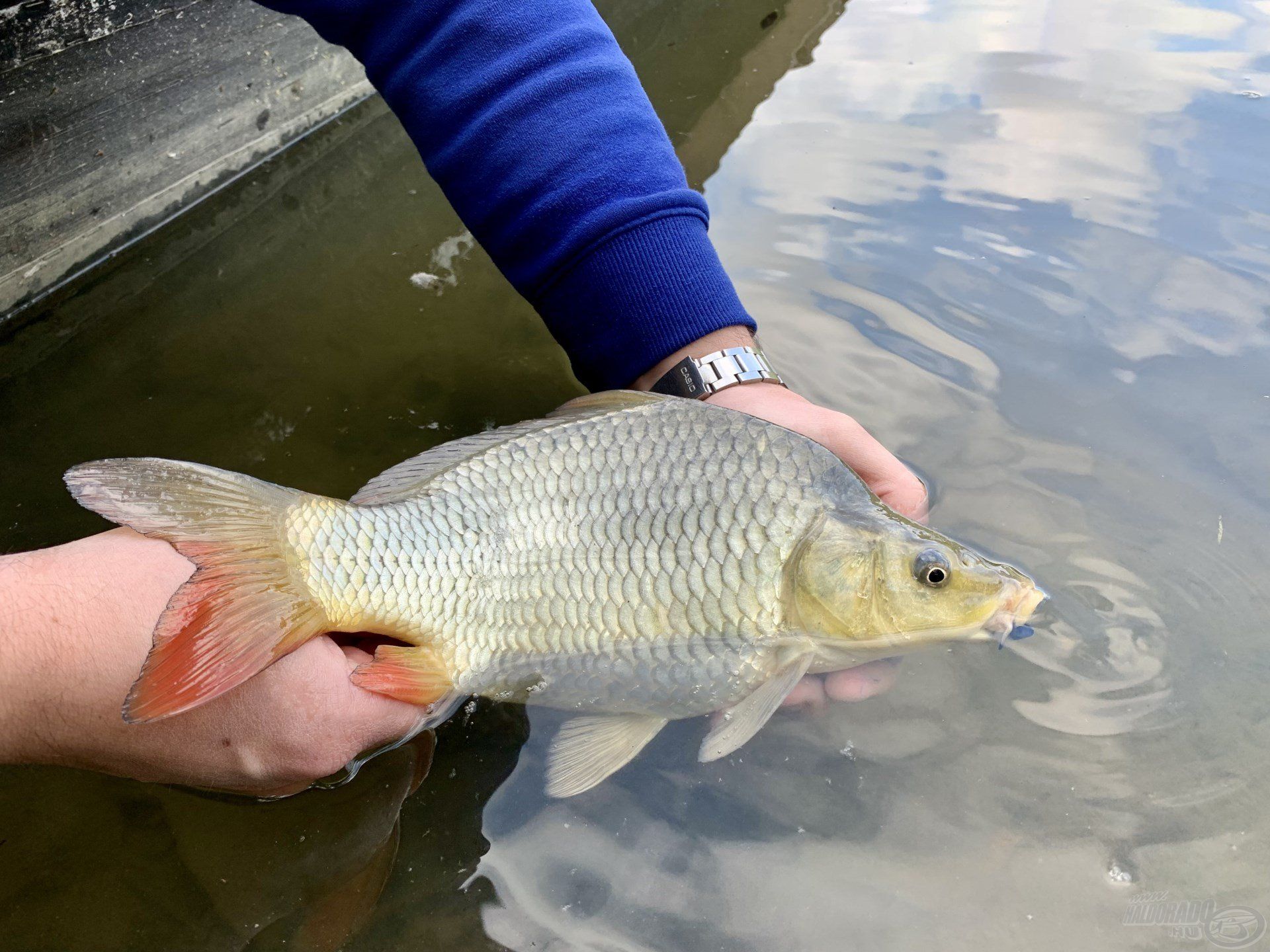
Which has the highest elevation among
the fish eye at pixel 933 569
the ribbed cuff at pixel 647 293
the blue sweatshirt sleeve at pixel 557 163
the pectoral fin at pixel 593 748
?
the blue sweatshirt sleeve at pixel 557 163

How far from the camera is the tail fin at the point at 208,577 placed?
1.32m

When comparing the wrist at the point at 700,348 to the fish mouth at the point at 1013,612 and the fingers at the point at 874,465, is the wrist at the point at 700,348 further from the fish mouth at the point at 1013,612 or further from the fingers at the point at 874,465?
the fish mouth at the point at 1013,612

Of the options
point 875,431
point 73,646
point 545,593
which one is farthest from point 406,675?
point 875,431

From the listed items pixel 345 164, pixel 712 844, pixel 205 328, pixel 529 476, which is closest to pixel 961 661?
pixel 712 844

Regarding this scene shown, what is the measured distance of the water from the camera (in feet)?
4.76

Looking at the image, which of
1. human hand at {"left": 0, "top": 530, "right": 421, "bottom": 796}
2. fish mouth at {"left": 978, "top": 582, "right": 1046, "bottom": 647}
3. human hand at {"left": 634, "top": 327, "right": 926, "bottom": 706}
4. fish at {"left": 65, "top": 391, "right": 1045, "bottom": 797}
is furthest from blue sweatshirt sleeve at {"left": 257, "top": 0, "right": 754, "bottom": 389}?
human hand at {"left": 0, "top": 530, "right": 421, "bottom": 796}

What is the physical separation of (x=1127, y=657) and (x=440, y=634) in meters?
1.14

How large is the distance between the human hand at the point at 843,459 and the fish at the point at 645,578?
94 millimetres

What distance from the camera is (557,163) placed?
2.00 m

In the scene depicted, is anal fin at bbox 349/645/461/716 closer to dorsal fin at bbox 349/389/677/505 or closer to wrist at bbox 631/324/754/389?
dorsal fin at bbox 349/389/677/505

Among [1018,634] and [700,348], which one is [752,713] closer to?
[1018,634]

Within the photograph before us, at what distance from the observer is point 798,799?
5.16 ft

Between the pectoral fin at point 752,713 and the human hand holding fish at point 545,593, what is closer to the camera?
the human hand holding fish at point 545,593

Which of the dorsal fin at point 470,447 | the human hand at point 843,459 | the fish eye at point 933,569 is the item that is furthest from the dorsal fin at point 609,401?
the fish eye at point 933,569
